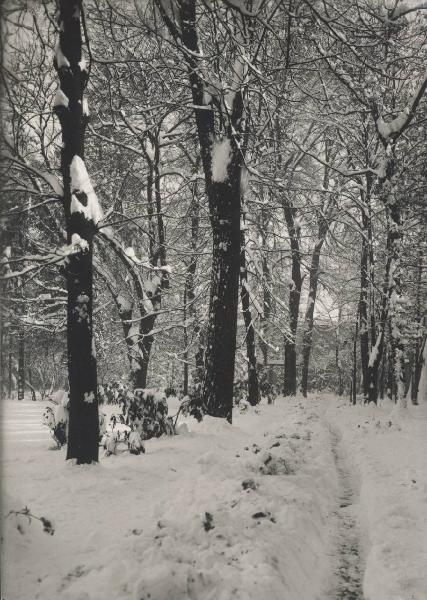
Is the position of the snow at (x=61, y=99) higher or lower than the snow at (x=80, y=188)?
higher

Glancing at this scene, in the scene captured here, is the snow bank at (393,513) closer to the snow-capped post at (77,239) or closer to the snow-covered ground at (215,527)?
the snow-covered ground at (215,527)

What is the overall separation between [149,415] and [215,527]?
4.38 metres

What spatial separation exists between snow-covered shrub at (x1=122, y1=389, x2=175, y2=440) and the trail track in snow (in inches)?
122

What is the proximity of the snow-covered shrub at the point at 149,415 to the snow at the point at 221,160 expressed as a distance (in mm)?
4027

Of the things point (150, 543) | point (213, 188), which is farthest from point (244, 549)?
point (213, 188)

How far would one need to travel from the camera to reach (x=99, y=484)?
4.59 m

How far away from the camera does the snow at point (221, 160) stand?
7741 millimetres

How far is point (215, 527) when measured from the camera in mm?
3176

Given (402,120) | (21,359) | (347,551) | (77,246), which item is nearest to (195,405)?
(77,246)

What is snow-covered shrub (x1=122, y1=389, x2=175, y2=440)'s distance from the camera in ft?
24.1

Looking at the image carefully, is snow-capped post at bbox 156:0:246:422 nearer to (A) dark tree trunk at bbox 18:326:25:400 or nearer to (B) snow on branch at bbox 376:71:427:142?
(B) snow on branch at bbox 376:71:427:142

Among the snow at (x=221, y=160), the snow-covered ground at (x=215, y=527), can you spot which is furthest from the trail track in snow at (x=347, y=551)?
the snow at (x=221, y=160)

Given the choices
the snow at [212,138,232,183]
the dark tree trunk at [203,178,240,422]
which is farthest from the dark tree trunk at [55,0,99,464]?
the snow at [212,138,232,183]

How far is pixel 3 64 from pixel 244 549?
3.05 metres
